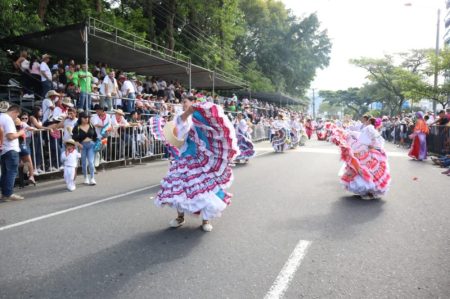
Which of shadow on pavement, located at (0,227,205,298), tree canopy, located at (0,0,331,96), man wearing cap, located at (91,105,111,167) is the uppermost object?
tree canopy, located at (0,0,331,96)

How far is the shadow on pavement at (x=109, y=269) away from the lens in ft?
11.2

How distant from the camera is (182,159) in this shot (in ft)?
17.5

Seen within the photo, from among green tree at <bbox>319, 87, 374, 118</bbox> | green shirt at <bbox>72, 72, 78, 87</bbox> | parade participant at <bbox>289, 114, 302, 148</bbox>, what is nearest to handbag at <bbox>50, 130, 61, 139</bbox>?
green shirt at <bbox>72, 72, 78, 87</bbox>

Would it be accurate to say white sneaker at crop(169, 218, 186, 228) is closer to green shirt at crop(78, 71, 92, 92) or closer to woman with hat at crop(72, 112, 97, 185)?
woman with hat at crop(72, 112, 97, 185)

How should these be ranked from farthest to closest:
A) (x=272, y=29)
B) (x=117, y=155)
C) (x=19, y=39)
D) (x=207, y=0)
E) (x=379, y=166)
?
(x=272, y=29)
(x=207, y=0)
(x=19, y=39)
(x=117, y=155)
(x=379, y=166)

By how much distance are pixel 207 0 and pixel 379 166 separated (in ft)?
91.2

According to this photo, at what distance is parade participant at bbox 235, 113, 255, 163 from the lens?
13.5 m

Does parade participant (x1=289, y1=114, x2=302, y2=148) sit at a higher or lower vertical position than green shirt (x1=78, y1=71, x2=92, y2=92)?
lower

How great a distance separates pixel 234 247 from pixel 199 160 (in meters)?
1.29

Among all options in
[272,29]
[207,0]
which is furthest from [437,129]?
[272,29]

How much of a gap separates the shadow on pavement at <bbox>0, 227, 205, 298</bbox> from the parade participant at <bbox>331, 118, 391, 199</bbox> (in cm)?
364

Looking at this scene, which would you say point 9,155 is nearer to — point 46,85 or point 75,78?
point 46,85

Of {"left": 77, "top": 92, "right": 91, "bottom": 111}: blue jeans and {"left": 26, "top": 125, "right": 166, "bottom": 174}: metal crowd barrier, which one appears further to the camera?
{"left": 77, "top": 92, "right": 91, "bottom": 111}: blue jeans

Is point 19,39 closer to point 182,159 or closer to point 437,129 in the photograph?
point 182,159
